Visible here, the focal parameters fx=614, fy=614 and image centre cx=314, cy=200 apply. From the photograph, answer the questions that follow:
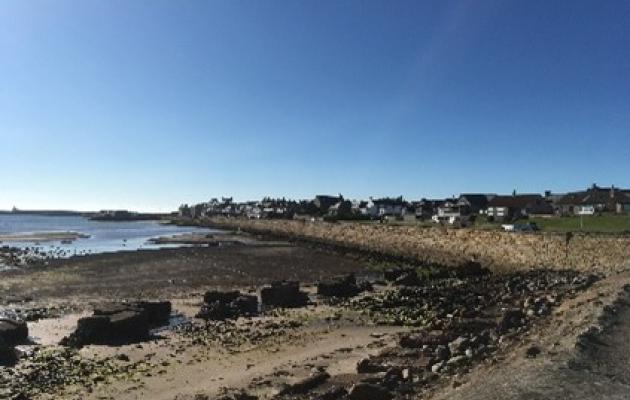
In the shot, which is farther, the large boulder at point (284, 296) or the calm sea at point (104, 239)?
the calm sea at point (104, 239)

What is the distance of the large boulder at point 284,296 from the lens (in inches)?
1278

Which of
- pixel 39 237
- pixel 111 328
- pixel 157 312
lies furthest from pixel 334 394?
pixel 39 237

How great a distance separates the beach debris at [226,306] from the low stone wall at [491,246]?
75.7 feet

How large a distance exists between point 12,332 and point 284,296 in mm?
13556

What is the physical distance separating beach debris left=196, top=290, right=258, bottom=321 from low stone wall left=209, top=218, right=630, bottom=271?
2306 centimetres

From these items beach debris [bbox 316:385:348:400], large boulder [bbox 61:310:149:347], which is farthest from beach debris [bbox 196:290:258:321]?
beach debris [bbox 316:385:348:400]

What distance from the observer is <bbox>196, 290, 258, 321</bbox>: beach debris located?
29203 mm

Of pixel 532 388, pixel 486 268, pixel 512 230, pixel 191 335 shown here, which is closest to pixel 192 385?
pixel 191 335

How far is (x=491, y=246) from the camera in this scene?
176ft

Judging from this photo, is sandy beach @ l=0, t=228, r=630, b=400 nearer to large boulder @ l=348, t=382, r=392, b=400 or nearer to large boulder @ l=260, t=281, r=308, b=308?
large boulder @ l=348, t=382, r=392, b=400

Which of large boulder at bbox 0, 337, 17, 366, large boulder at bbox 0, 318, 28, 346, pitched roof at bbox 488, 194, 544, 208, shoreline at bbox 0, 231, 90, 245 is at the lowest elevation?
large boulder at bbox 0, 337, 17, 366

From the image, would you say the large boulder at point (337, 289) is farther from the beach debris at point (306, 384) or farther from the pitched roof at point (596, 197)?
the pitched roof at point (596, 197)

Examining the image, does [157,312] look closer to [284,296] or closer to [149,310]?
[149,310]

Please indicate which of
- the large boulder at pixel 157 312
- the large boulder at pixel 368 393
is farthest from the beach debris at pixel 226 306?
the large boulder at pixel 368 393
